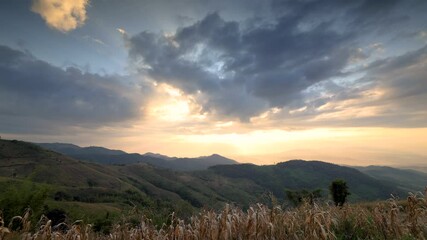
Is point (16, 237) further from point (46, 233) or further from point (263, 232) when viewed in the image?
point (263, 232)

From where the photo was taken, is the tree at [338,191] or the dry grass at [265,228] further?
the tree at [338,191]

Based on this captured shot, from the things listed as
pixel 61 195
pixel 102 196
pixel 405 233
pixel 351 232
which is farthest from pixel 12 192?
pixel 102 196

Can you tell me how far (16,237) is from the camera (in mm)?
8211

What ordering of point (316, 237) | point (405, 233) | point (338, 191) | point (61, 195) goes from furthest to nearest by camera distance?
point (61, 195) → point (338, 191) → point (405, 233) → point (316, 237)

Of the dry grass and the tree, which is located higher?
the dry grass

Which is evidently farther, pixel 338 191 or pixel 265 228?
pixel 338 191

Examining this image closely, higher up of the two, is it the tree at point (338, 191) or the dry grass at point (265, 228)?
the dry grass at point (265, 228)

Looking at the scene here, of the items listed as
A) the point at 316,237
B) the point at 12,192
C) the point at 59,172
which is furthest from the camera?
the point at 59,172

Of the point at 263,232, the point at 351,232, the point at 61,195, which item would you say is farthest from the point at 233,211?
the point at 61,195

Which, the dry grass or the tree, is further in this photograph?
the tree

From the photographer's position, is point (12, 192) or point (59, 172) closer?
point (12, 192)

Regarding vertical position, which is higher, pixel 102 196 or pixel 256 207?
pixel 256 207

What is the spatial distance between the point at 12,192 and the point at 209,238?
882 inches

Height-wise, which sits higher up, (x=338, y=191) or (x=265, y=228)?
(x=265, y=228)
